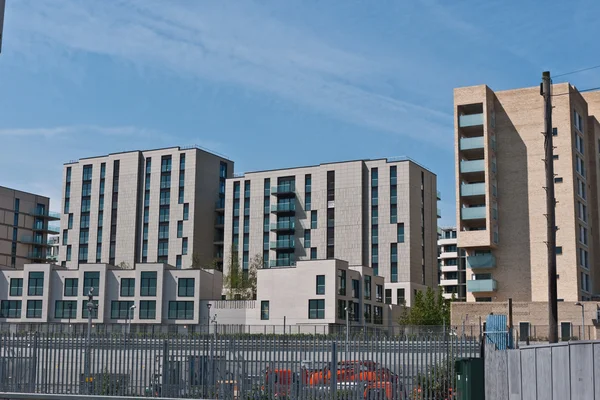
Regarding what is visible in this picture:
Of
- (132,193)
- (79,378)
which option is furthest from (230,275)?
(79,378)

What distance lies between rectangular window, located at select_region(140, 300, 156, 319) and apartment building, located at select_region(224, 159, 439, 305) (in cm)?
2109

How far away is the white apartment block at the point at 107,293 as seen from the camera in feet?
340

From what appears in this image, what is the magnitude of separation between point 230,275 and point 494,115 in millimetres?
47590

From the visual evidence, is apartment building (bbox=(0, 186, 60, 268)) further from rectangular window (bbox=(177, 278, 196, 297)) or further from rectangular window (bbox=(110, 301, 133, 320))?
rectangular window (bbox=(177, 278, 196, 297))

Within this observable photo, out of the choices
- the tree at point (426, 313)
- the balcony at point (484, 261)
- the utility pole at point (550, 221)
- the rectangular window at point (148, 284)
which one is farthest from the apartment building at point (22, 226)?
the utility pole at point (550, 221)

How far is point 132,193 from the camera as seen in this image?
5182 inches

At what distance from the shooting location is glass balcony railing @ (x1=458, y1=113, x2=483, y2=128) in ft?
268

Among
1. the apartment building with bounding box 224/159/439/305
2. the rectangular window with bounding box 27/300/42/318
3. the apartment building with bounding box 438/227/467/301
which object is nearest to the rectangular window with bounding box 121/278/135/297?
the rectangular window with bounding box 27/300/42/318

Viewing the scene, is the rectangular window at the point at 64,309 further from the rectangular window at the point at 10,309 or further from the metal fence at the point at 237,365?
the metal fence at the point at 237,365

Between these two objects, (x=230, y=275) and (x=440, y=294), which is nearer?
(x=440, y=294)

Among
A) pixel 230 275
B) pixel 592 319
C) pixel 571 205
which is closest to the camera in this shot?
pixel 592 319

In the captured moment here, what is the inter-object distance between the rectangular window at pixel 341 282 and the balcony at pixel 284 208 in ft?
89.7

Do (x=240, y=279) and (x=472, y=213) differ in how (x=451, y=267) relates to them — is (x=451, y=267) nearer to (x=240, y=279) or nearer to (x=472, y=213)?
(x=240, y=279)

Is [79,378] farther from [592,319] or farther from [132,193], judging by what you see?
[132,193]
